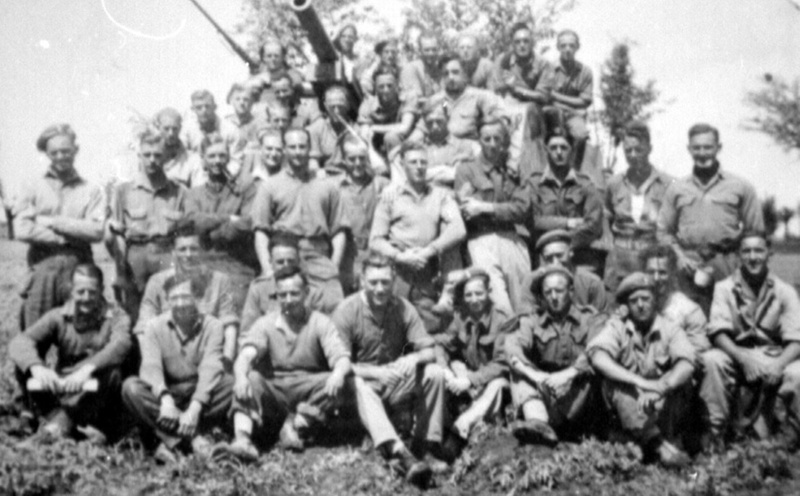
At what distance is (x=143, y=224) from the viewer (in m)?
8.24

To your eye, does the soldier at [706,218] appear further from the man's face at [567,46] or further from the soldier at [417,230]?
the man's face at [567,46]

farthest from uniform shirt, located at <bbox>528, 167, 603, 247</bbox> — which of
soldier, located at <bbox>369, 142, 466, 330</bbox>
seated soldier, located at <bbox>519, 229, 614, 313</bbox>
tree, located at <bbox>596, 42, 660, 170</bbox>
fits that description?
tree, located at <bbox>596, 42, 660, 170</bbox>

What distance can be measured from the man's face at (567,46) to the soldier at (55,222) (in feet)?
17.8

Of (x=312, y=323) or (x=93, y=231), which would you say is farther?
(x=93, y=231)

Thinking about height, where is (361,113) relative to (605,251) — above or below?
above

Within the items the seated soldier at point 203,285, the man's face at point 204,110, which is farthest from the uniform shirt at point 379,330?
the man's face at point 204,110

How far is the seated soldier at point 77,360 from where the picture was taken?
23.4ft

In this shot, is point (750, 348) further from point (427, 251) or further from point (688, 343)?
point (427, 251)

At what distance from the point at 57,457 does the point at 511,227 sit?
14.1ft

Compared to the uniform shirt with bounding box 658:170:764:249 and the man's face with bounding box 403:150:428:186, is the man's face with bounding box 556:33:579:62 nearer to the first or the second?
the uniform shirt with bounding box 658:170:764:249

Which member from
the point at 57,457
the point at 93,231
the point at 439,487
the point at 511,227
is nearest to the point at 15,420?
the point at 57,457

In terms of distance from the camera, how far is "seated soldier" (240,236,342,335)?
7641mm

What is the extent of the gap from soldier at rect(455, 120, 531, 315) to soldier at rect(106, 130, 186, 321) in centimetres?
265

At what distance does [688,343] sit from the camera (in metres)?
7.13
